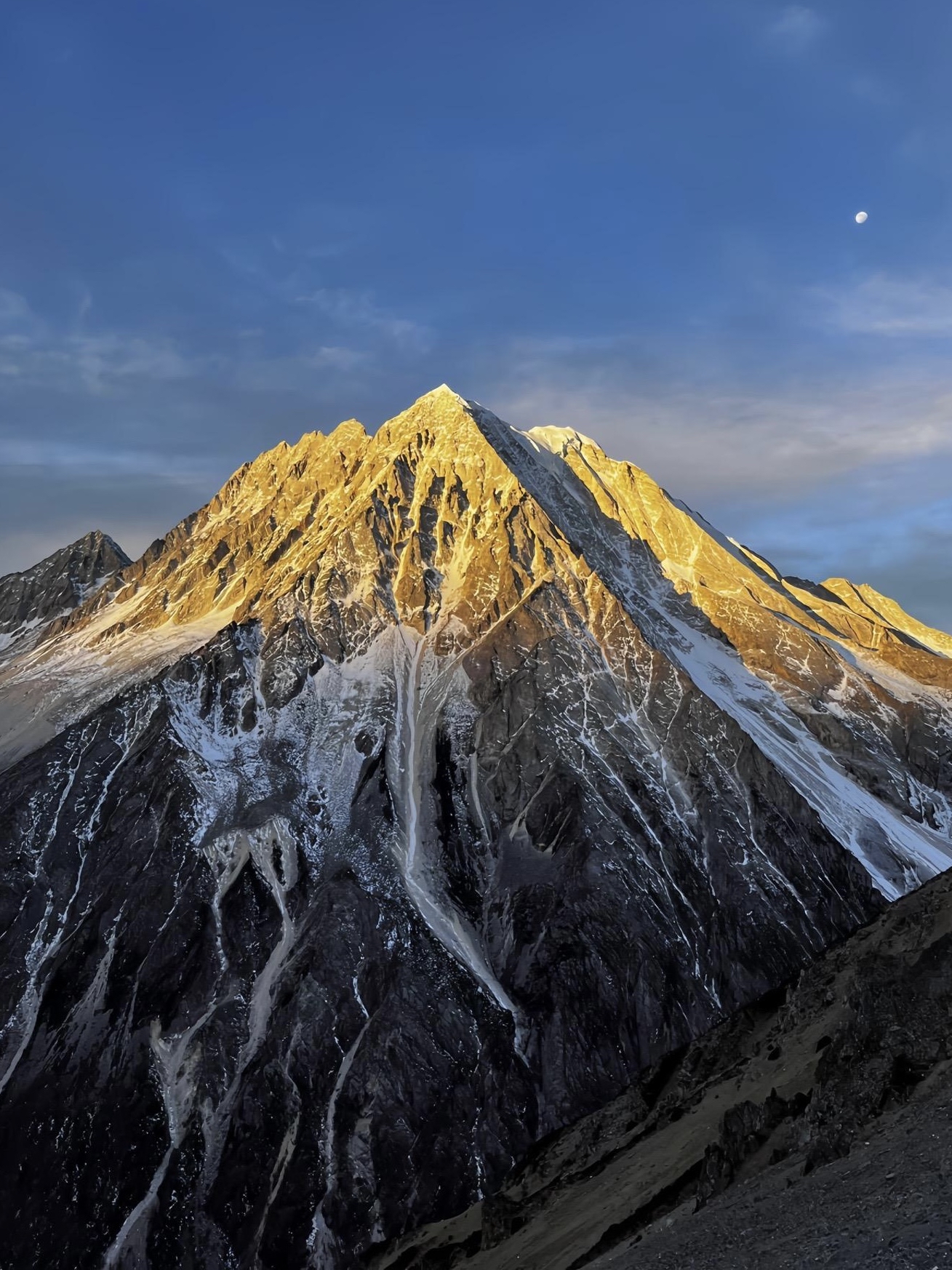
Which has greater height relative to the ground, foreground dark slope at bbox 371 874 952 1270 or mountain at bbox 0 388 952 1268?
mountain at bbox 0 388 952 1268

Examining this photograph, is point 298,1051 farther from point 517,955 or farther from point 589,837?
point 589,837

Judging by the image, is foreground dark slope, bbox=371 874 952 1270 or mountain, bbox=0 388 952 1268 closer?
foreground dark slope, bbox=371 874 952 1270

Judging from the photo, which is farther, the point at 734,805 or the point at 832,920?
the point at 734,805

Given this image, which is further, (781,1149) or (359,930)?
(359,930)

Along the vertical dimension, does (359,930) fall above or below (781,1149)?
above

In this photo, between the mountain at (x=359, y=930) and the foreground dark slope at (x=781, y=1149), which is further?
the mountain at (x=359, y=930)

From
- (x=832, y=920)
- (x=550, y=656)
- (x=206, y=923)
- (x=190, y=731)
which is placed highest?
(x=190, y=731)

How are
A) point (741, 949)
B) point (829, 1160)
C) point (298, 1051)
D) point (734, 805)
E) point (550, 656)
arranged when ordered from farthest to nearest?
point (550, 656)
point (734, 805)
point (741, 949)
point (298, 1051)
point (829, 1160)

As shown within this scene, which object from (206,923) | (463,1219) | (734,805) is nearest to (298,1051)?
(206,923)
